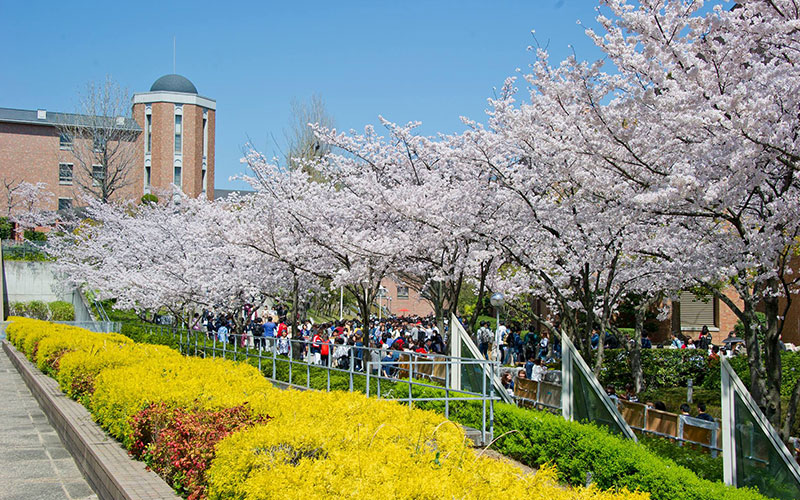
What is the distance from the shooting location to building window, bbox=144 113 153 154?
210ft

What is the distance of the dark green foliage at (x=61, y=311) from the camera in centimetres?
4150

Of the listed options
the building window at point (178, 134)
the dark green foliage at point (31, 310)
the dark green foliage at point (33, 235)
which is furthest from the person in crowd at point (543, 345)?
the building window at point (178, 134)

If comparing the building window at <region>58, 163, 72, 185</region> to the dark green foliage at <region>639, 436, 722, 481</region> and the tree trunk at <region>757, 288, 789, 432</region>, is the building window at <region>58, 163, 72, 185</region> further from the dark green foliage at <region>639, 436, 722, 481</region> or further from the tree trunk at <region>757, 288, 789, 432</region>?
the tree trunk at <region>757, 288, 789, 432</region>

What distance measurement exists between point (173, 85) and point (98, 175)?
50.0 ft

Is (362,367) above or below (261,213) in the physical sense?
below

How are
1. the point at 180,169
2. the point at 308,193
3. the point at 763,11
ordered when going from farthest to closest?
the point at 180,169, the point at 308,193, the point at 763,11

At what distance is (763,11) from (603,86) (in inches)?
104

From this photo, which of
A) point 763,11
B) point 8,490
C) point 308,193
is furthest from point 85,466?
point 308,193

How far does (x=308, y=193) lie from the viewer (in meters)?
19.0

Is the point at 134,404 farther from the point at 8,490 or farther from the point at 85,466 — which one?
the point at 8,490

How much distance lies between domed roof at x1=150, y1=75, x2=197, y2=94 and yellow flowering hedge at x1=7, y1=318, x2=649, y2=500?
5878cm

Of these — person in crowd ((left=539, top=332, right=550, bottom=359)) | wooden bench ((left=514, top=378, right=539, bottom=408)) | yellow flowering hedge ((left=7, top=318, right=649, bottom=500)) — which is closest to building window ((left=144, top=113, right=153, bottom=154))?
person in crowd ((left=539, top=332, right=550, bottom=359))

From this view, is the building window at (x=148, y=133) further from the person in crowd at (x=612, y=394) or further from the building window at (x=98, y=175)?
the person in crowd at (x=612, y=394)

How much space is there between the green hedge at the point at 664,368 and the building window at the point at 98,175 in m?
37.7
